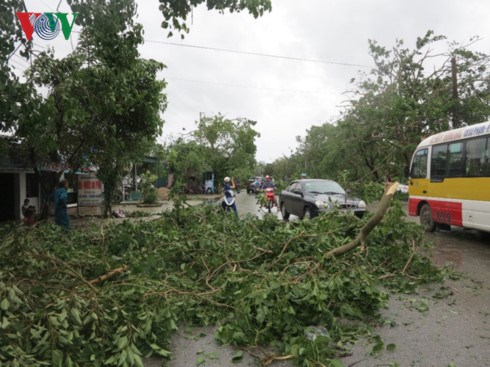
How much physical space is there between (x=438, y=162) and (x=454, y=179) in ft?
2.97

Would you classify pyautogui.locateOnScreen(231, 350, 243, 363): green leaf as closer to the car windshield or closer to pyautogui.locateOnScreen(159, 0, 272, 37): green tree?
pyautogui.locateOnScreen(159, 0, 272, 37): green tree

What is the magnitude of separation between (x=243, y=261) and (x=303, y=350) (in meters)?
2.17

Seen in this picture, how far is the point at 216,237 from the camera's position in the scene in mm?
6031

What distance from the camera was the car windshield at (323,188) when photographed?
41.6ft

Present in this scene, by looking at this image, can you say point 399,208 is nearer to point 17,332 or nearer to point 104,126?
point 17,332

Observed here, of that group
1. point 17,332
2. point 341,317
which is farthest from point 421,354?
point 17,332

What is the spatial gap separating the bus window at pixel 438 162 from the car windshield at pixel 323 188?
9.37 ft

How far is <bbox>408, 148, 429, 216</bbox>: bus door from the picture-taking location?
10977 millimetres

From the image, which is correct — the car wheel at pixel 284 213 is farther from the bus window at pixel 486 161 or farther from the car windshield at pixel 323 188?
the bus window at pixel 486 161

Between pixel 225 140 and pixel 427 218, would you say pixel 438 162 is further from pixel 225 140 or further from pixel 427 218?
pixel 225 140

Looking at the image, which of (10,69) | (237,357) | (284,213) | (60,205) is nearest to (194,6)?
(10,69)

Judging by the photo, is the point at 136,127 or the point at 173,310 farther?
the point at 136,127

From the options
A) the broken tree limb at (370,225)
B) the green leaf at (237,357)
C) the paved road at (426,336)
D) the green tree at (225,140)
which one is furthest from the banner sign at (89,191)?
the green tree at (225,140)

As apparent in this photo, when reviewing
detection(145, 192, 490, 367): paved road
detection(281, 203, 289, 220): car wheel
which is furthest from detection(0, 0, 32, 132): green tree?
detection(281, 203, 289, 220): car wheel
